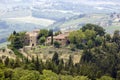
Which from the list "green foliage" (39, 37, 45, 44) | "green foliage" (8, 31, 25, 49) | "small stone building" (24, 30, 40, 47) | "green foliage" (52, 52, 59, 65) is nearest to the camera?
A: "green foliage" (52, 52, 59, 65)

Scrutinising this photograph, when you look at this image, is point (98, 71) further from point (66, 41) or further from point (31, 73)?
point (66, 41)

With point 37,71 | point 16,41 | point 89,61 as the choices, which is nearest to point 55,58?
point 89,61

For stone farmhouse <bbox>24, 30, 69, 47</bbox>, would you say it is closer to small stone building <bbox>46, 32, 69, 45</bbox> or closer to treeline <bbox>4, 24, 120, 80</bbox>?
small stone building <bbox>46, 32, 69, 45</bbox>

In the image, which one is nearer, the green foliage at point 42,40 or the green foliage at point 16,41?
the green foliage at point 16,41

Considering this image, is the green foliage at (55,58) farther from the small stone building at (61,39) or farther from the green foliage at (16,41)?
the green foliage at (16,41)

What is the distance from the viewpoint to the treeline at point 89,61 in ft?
255

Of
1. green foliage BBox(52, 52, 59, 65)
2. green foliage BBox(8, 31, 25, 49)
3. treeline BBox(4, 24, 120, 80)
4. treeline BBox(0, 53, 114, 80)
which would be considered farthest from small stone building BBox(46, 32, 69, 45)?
treeline BBox(0, 53, 114, 80)

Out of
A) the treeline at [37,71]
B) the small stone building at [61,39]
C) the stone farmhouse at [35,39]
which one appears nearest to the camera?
the treeline at [37,71]

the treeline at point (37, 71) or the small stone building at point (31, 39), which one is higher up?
the small stone building at point (31, 39)

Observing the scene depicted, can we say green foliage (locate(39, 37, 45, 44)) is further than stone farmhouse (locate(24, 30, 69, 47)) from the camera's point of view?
No

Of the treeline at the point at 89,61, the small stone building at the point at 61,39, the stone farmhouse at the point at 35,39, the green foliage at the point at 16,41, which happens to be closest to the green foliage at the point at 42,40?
the stone farmhouse at the point at 35,39

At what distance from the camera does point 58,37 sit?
10231 centimetres

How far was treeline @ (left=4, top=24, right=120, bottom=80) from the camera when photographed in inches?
3061

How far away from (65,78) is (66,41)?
31772 millimetres
